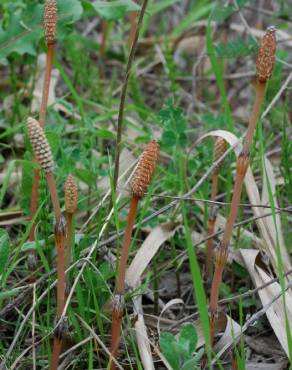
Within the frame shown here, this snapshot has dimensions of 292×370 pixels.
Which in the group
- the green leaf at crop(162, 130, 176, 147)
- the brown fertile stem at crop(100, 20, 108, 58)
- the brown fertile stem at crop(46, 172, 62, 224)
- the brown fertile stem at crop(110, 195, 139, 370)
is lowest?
the brown fertile stem at crop(110, 195, 139, 370)

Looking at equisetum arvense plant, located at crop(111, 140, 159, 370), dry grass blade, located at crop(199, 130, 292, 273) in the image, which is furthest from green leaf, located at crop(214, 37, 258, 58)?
equisetum arvense plant, located at crop(111, 140, 159, 370)

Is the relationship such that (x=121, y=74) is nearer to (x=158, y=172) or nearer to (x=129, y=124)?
(x=129, y=124)

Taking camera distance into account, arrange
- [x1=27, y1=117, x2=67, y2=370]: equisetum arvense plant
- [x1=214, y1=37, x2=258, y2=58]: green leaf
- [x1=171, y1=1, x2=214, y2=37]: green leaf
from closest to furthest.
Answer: [x1=27, y1=117, x2=67, y2=370]: equisetum arvense plant → [x1=214, y1=37, x2=258, y2=58]: green leaf → [x1=171, y1=1, x2=214, y2=37]: green leaf

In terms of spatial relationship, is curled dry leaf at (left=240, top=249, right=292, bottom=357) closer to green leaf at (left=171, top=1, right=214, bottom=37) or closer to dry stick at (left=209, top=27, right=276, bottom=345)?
dry stick at (left=209, top=27, right=276, bottom=345)

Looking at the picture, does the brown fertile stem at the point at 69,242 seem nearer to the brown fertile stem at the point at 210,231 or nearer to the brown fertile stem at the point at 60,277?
the brown fertile stem at the point at 60,277

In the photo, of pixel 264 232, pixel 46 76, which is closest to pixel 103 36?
pixel 46 76

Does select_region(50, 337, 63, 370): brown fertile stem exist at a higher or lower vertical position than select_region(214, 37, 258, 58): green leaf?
lower

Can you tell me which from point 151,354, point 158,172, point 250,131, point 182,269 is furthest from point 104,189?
point 250,131
